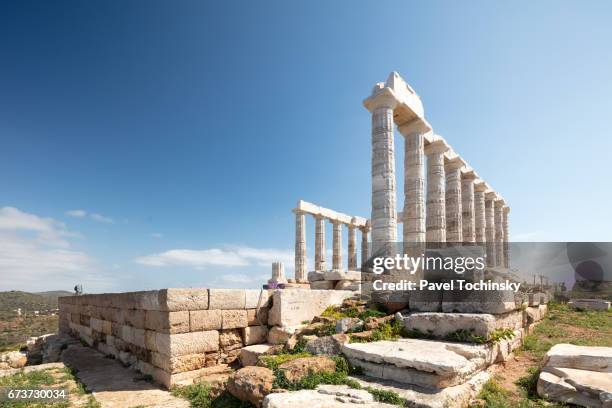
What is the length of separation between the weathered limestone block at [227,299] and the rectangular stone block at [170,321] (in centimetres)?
62

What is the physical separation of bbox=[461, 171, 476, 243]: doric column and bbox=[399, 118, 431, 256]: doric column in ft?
25.0

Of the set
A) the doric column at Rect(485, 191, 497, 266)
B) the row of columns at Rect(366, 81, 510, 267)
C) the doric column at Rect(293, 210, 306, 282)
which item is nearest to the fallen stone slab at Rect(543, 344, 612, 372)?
the row of columns at Rect(366, 81, 510, 267)

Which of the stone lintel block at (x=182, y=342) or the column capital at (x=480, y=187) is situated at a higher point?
the column capital at (x=480, y=187)

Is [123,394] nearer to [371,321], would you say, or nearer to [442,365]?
[371,321]

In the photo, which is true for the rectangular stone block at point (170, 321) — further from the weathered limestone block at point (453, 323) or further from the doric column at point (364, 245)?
the doric column at point (364, 245)

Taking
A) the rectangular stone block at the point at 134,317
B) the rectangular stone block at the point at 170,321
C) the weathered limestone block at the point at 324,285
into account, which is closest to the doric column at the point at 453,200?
the weathered limestone block at the point at 324,285

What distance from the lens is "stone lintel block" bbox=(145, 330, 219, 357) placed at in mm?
6504

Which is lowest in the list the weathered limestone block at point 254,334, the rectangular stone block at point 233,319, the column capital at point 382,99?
the weathered limestone block at point 254,334

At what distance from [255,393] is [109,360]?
6686 mm

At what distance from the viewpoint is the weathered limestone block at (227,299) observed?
7.29m

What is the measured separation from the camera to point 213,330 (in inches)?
285

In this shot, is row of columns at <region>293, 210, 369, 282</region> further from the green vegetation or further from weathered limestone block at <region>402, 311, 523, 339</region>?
the green vegetation

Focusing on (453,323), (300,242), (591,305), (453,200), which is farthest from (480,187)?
(453,323)

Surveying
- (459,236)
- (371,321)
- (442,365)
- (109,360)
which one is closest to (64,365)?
(109,360)
